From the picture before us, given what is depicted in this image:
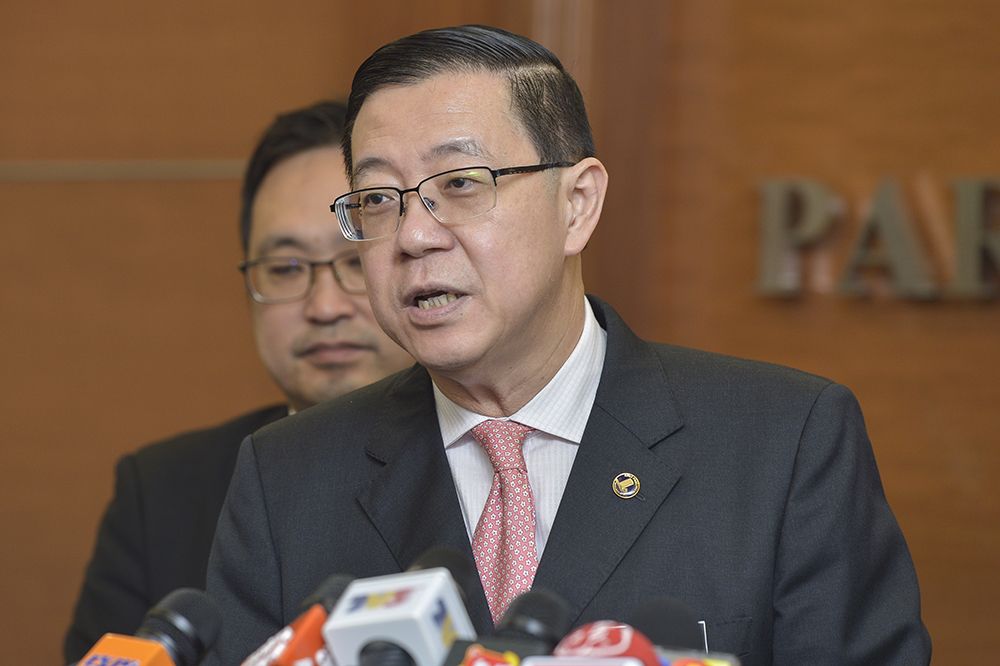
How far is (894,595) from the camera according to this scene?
1713 millimetres

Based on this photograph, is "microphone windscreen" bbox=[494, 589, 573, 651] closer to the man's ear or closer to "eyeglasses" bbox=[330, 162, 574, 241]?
"eyeglasses" bbox=[330, 162, 574, 241]

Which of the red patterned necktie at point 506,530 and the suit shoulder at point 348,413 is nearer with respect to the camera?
the red patterned necktie at point 506,530

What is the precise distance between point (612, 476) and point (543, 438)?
13cm

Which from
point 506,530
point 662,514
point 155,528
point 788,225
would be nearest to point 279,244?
point 155,528

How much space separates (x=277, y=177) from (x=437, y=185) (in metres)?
1.06

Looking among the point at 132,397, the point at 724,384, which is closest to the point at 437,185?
the point at 724,384

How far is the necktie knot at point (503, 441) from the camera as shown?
180 cm

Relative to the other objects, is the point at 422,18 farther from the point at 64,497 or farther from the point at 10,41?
the point at 64,497

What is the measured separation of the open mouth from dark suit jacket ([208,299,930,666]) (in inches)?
10.3

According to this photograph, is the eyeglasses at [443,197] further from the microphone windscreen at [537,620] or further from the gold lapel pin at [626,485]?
the microphone windscreen at [537,620]

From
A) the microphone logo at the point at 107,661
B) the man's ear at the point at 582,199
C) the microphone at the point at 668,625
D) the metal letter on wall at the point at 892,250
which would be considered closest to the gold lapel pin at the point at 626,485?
the man's ear at the point at 582,199

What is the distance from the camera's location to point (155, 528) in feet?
8.89

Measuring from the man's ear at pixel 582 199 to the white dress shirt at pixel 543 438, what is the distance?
0.48 feet

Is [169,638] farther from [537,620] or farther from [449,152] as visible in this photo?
[449,152]
